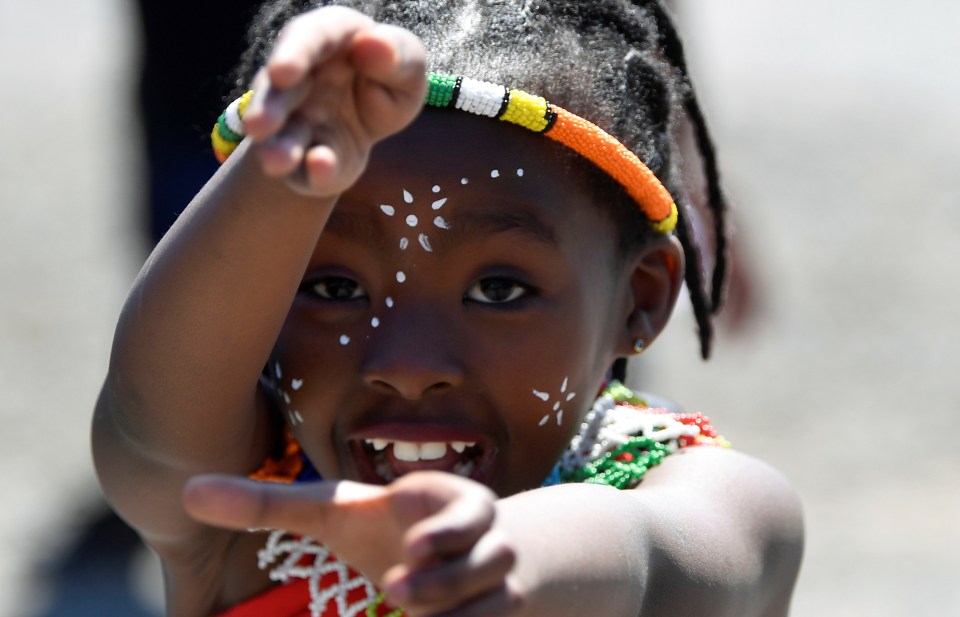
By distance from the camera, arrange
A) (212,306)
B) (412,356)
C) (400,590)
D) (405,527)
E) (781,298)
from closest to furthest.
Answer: (400,590)
(405,527)
(212,306)
(412,356)
(781,298)

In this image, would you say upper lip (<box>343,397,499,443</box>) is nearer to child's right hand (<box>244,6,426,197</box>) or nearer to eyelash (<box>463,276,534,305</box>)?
eyelash (<box>463,276,534,305</box>)

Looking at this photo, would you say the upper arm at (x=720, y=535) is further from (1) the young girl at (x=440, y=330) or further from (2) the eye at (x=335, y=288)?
(2) the eye at (x=335, y=288)

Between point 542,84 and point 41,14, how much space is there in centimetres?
958

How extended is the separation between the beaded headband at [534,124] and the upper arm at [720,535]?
413mm

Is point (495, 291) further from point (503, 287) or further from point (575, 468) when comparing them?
point (575, 468)

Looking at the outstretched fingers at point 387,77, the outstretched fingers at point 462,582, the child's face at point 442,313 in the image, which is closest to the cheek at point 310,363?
the child's face at point 442,313

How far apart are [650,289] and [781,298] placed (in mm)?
4154

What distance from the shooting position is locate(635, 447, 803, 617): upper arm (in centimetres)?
183

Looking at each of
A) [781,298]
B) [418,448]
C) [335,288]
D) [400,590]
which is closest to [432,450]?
[418,448]

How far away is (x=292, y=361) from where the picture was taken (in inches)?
80.9

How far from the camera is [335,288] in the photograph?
2.06 meters

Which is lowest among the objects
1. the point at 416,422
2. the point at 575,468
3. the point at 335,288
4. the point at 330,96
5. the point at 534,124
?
the point at 575,468

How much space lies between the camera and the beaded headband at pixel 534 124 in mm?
1982

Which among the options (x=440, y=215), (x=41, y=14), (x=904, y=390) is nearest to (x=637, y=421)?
(x=440, y=215)
